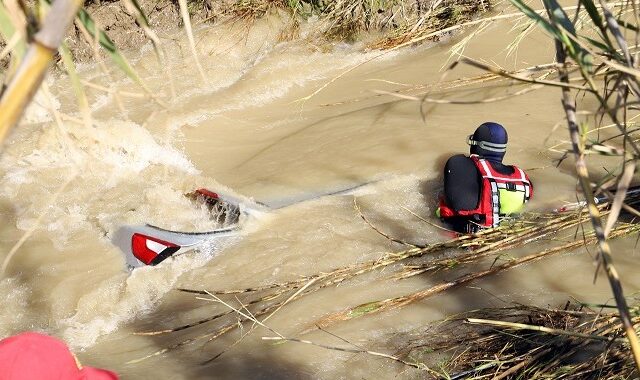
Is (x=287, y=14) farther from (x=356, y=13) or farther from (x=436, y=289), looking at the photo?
→ (x=436, y=289)

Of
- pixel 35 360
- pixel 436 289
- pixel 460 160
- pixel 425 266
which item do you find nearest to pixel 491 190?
pixel 460 160

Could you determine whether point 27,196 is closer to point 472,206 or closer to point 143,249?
point 143,249

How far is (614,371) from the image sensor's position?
2582 mm

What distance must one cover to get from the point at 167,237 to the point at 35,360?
2.47 meters

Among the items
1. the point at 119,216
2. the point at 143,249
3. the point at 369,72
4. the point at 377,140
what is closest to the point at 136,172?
the point at 119,216

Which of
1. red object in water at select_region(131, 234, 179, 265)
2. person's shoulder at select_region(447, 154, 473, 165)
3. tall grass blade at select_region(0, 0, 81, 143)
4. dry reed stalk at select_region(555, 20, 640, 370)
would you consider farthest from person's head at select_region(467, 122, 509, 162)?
tall grass blade at select_region(0, 0, 81, 143)

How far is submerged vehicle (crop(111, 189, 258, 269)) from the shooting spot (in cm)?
460

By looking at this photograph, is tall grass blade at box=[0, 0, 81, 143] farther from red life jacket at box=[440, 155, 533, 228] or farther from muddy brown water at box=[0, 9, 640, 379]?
red life jacket at box=[440, 155, 533, 228]

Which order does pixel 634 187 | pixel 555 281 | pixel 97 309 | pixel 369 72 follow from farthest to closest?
pixel 369 72 < pixel 97 309 < pixel 634 187 < pixel 555 281

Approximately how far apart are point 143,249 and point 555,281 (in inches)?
90.5

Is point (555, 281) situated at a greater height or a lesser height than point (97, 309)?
greater

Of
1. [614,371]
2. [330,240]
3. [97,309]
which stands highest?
[614,371]

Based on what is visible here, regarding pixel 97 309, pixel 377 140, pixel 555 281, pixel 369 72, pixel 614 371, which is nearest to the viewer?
pixel 614 371

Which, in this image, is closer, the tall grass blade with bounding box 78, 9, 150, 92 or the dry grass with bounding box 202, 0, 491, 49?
the tall grass blade with bounding box 78, 9, 150, 92
